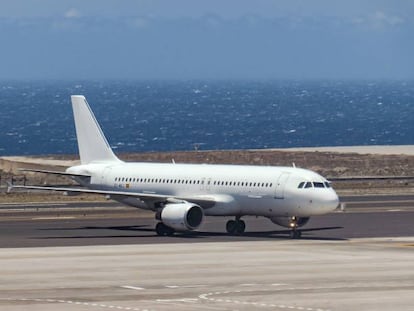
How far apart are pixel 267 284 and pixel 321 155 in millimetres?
79084

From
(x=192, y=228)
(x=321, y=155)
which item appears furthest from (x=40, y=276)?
(x=321, y=155)

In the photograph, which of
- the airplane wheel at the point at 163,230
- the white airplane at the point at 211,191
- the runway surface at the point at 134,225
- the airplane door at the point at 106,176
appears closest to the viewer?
the runway surface at the point at 134,225

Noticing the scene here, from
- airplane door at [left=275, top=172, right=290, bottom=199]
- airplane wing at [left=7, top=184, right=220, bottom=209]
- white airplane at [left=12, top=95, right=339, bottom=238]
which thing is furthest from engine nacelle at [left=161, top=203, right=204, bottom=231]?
airplane door at [left=275, top=172, right=290, bottom=199]

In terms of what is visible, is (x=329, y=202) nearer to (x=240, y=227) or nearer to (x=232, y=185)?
(x=232, y=185)

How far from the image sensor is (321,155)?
117 meters

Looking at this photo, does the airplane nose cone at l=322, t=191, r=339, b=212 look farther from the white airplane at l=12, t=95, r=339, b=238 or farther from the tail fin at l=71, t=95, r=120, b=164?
the tail fin at l=71, t=95, r=120, b=164

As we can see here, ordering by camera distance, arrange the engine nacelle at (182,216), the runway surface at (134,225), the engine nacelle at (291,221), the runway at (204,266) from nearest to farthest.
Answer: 1. the runway at (204,266)
2. the runway surface at (134,225)
3. the engine nacelle at (291,221)
4. the engine nacelle at (182,216)

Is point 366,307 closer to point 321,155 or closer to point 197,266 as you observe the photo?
point 197,266

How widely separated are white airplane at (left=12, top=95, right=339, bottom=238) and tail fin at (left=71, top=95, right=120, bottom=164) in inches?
20.1

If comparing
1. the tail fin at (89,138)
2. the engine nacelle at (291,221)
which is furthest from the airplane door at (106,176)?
the engine nacelle at (291,221)

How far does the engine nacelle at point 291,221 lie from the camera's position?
5794cm

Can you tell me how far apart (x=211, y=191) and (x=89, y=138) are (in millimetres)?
9189

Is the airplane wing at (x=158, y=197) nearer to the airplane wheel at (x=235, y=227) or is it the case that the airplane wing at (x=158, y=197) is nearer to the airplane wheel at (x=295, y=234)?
the airplane wheel at (x=235, y=227)

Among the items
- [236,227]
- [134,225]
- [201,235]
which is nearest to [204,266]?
[201,235]
